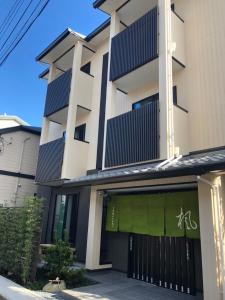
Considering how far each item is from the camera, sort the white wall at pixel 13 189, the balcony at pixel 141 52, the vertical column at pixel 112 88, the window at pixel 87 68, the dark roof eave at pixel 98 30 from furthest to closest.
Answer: the white wall at pixel 13 189 < the window at pixel 87 68 < the dark roof eave at pixel 98 30 < the vertical column at pixel 112 88 < the balcony at pixel 141 52

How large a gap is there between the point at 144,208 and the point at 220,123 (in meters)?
3.37

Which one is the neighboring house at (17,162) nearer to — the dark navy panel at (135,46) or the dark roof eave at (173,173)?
the dark navy panel at (135,46)

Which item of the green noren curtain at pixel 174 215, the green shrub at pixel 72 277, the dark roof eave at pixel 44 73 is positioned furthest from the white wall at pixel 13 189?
the green noren curtain at pixel 174 215

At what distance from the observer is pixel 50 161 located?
11.8m

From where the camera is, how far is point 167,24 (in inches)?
328

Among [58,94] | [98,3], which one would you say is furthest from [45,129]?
[98,3]

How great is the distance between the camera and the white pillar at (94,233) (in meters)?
9.03

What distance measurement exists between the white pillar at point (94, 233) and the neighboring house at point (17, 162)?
20.6 feet

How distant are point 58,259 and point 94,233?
1968 mm

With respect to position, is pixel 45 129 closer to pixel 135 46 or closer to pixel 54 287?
pixel 135 46

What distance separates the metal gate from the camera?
7168 mm

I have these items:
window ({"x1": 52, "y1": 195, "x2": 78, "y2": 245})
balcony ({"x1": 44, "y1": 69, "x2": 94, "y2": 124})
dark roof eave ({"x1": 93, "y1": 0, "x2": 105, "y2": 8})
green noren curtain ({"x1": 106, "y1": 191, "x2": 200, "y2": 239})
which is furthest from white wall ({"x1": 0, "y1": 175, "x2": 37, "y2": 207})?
dark roof eave ({"x1": 93, "y1": 0, "x2": 105, "y2": 8})

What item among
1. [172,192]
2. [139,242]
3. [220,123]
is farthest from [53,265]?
[220,123]

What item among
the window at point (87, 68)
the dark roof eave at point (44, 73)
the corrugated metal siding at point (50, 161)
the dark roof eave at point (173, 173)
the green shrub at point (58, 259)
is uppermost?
the dark roof eave at point (44, 73)
